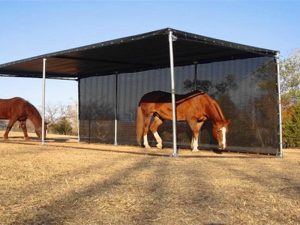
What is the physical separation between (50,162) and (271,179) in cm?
521

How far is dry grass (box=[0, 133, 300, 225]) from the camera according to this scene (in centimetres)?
596

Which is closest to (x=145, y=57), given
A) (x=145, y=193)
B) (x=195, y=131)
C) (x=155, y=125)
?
(x=155, y=125)

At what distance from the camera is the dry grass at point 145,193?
5965 mm

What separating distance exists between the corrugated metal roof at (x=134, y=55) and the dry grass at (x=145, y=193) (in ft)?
14.4

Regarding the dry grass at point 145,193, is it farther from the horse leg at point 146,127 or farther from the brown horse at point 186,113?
the horse leg at point 146,127

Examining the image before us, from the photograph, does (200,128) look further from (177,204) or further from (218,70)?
(177,204)

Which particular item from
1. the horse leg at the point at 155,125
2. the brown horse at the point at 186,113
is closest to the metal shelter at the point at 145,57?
the brown horse at the point at 186,113

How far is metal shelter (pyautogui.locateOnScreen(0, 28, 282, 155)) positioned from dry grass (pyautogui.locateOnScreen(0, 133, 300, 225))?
3692 millimetres

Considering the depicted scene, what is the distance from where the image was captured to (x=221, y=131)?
54.2ft

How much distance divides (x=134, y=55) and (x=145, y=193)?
11301 millimetres

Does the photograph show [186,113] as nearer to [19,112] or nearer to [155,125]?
[155,125]

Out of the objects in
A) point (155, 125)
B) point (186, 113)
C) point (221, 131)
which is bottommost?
point (221, 131)

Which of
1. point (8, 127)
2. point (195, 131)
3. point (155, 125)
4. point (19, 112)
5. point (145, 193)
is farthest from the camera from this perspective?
point (19, 112)

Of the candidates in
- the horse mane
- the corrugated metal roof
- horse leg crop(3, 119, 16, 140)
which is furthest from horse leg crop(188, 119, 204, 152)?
horse leg crop(3, 119, 16, 140)
